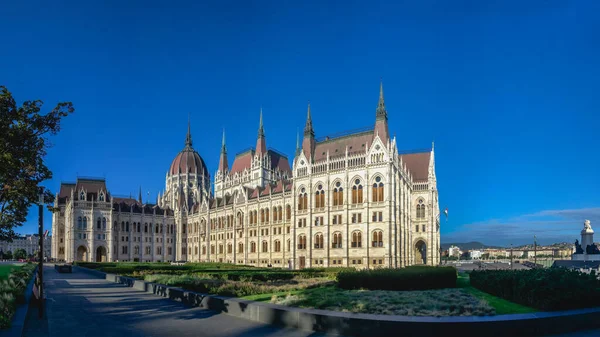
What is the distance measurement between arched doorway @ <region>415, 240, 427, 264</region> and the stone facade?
0.26m

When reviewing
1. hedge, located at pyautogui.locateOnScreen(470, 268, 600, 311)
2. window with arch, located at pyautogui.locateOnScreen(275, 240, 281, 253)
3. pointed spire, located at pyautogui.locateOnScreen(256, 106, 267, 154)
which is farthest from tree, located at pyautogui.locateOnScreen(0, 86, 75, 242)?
pointed spire, located at pyautogui.locateOnScreen(256, 106, 267, 154)

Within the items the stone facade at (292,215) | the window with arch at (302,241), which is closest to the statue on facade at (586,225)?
the stone facade at (292,215)

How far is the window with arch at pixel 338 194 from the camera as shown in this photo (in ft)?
233

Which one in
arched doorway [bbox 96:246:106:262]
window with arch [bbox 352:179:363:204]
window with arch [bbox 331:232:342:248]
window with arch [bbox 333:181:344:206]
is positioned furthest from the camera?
arched doorway [bbox 96:246:106:262]

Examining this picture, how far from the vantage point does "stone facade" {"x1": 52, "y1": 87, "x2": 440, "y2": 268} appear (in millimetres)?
67312

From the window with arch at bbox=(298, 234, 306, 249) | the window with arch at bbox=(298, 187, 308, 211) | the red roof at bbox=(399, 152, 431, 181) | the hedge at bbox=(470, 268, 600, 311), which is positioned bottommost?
the window with arch at bbox=(298, 234, 306, 249)

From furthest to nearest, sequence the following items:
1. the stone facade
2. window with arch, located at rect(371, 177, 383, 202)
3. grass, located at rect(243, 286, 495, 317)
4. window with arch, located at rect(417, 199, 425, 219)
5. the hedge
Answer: window with arch, located at rect(417, 199, 425, 219)
the stone facade
window with arch, located at rect(371, 177, 383, 202)
the hedge
grass, located at rect(243, 286, 495, 317)

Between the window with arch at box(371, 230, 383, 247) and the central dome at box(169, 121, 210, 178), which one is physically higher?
the central dome at box(169, 121, 210, 178)

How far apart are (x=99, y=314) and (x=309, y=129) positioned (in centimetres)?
6569

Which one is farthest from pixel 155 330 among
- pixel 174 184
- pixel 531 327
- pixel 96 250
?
pixel 174 184

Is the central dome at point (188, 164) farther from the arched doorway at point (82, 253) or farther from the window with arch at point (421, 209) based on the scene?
the window with arch at point (421, 209)

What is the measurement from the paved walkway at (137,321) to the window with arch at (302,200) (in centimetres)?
5567

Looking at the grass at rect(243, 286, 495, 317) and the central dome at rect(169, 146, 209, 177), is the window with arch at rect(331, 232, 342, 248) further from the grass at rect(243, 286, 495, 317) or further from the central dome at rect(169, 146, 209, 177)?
the central dome at rect(169, 146, 209, 177)

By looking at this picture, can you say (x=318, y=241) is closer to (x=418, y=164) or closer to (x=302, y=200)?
(x=302, y=200)
